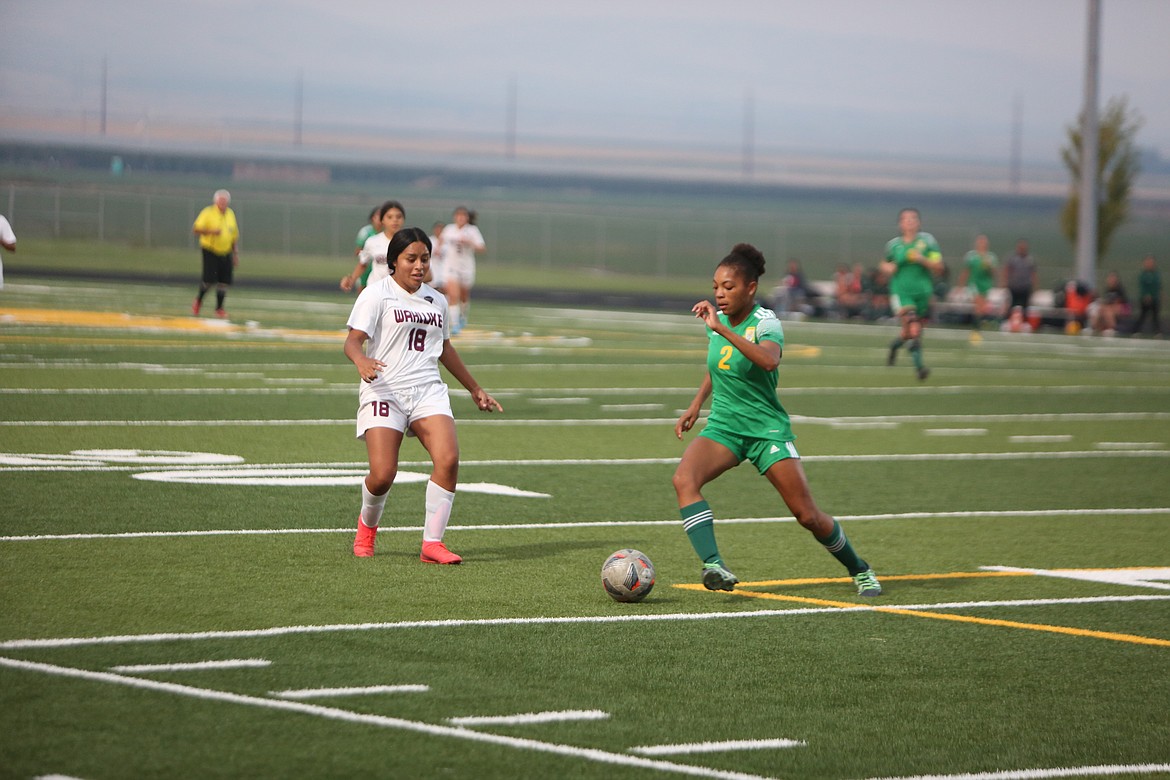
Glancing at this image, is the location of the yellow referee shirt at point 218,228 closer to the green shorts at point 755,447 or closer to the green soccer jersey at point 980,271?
the green soccer jersey at point 980,271

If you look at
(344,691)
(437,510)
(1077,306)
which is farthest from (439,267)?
(344,691)

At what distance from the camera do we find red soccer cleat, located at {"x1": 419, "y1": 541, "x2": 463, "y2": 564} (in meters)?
9.94

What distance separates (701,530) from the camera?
9.34 metres

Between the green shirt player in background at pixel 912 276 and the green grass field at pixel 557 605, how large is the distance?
4387 millimetres

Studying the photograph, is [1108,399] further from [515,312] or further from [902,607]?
[515,312]

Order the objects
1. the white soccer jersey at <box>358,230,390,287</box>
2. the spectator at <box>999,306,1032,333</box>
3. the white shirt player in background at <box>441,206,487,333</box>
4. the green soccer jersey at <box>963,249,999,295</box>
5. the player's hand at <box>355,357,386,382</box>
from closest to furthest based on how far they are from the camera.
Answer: the player's hand at <box>355,357,386,382</box>, the white soccer jersey at <box>358,230,390,287</box>, the white shirt player in background at <box>441,206,487,333</box>, the spectator at <box>999,306,1032,333</box>, the green soccer jersey at <box>963,249,999,295</box>

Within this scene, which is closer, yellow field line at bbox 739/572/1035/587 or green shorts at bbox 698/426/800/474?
green shorts at bbox 698/426/800/474

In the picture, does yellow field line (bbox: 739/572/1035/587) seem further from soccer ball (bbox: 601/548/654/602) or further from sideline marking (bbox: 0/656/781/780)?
sideline marking (bbox: 0/656/781/780)

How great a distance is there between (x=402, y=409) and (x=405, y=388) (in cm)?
12

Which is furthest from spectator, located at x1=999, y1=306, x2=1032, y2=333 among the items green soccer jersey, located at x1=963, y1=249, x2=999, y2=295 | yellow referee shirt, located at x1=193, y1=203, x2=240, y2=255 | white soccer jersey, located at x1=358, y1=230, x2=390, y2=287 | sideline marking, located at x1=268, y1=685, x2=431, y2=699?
sideline marking, located at x1=268, y1=685, x2=431, y2=699

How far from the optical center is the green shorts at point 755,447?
9.29 metres

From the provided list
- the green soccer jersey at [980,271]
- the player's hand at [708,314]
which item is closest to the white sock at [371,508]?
the player's hand at [708,314]

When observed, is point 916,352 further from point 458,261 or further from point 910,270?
point 458,261

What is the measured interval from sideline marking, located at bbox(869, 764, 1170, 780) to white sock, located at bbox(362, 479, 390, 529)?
4.56m
